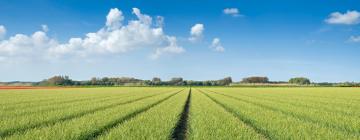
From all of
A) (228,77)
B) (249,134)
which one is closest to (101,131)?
(249,134)

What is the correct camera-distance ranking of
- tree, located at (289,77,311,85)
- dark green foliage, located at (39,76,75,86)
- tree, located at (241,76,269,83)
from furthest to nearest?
tree, located at (241,76,269,83) → tree, located at (289,77,311,85) → dark green foliage, located at (39,76,75,86)

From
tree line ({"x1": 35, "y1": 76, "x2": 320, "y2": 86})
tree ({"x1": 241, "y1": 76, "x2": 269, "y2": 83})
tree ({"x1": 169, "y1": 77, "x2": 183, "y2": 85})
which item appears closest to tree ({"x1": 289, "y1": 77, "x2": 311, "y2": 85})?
tree line ({"x1": 35, "y1": 76, "x2": 320, "y2": 86})

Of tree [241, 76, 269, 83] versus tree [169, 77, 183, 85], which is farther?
tree [241, 76, 269, 83]

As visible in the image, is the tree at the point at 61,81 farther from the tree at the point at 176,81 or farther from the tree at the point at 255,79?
the tree at the point at 255,79

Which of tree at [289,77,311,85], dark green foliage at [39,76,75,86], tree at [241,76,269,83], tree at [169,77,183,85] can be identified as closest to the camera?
dark green foliage at [39,76,75,86]

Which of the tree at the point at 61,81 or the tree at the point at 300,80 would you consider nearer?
the tree at the point at 61,81

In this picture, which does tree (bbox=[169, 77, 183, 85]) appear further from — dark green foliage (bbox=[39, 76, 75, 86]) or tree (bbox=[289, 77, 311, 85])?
tree (bbox=[289, 77, 311, 85])

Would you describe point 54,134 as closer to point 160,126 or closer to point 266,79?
point 160,126

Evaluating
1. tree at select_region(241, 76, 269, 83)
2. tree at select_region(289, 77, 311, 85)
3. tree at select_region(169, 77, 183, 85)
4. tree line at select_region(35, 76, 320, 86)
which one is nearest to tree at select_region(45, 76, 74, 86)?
tree line at select_region(35, 76, 320, 86)

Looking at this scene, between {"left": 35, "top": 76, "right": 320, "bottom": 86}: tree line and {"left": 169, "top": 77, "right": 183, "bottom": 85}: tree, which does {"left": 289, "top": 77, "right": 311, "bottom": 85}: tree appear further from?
{"left": 169, "top": 77, "right": 183, "bottom": 85}: tree

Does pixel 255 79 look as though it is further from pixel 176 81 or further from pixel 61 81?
pixel 61 81

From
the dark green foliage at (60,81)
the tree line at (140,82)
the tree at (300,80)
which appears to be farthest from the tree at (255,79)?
the dark green foliage at (60,81)

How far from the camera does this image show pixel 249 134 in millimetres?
9430

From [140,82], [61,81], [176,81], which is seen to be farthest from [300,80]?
[61,81]
